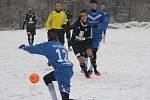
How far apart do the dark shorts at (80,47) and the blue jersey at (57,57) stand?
339cm

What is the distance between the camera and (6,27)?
138ft

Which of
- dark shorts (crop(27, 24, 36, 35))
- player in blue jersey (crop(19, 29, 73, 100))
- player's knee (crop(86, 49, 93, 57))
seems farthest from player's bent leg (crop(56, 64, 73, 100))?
dark shorts (crop(27, 24, 36, 35))

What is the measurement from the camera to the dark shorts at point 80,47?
448 inches

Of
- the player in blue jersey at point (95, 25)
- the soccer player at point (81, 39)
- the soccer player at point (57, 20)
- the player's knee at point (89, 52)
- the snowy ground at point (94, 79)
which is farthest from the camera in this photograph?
the soccer player at point (57, 20)

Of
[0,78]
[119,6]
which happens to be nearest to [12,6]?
[119,6]

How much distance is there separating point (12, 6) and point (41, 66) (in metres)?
31.5

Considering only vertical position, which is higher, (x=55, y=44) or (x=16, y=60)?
(x=55, y=44)

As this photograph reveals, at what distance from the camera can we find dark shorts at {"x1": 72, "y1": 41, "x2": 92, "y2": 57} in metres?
11.4

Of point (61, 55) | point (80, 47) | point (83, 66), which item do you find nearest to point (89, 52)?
point (80, 47)

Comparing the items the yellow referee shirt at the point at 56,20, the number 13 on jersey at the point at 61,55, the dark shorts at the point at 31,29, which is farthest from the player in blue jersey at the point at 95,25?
the dark shorts at the point at 31,29

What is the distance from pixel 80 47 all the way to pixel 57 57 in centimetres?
350

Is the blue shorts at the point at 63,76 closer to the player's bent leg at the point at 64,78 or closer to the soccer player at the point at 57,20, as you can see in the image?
the player's bent leg at the point at 64,78

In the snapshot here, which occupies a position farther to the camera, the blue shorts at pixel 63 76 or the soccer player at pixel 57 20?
the soccer player at pixel 57 20

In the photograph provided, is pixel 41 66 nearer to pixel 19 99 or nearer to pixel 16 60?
pixel 16 60
